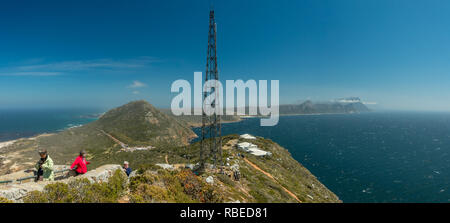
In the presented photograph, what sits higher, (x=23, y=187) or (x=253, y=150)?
(x=23, y=187)

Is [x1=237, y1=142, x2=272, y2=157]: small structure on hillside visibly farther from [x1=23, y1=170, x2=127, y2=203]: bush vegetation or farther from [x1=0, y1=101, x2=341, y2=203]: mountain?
[x1=23, y1=170, x2=127, y2=203]: bush vegetation

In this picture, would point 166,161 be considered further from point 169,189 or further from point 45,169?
point 45,169

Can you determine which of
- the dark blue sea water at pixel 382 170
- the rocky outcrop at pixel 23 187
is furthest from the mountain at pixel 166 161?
the dark blue sea water at pixel 382 170

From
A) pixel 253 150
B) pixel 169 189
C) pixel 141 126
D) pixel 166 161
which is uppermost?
pixel 169 189

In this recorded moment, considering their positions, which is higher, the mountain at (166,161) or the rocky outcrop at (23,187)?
the rocky outcrop at (23,187)

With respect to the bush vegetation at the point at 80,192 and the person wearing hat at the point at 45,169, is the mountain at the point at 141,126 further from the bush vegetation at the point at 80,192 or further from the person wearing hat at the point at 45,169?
the person wearing hat at the point at 45,169

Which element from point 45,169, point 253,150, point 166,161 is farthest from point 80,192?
point 166,161

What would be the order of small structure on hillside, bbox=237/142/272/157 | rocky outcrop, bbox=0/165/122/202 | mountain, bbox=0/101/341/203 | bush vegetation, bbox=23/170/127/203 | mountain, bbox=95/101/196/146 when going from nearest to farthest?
rocky outcrop, bbox=0/165/122/202 < bush vegetation, bbox=23/170/127/203 < mountain, bbox=0/101/341/203 < small structure on hillside, bbox=237/142/272/157 < mountain, bbox=95/101/196/146

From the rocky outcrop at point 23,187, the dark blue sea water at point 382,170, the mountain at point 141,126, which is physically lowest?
the dark blue sea water at point 382,170

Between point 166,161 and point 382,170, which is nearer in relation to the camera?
point 166,161

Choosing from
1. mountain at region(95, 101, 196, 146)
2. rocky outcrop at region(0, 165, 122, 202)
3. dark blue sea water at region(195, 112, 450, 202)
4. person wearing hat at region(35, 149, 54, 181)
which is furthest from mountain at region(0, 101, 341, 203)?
dark blue sea water at region(195, 112, 450, 202)

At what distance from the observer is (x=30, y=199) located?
7.55 metres
